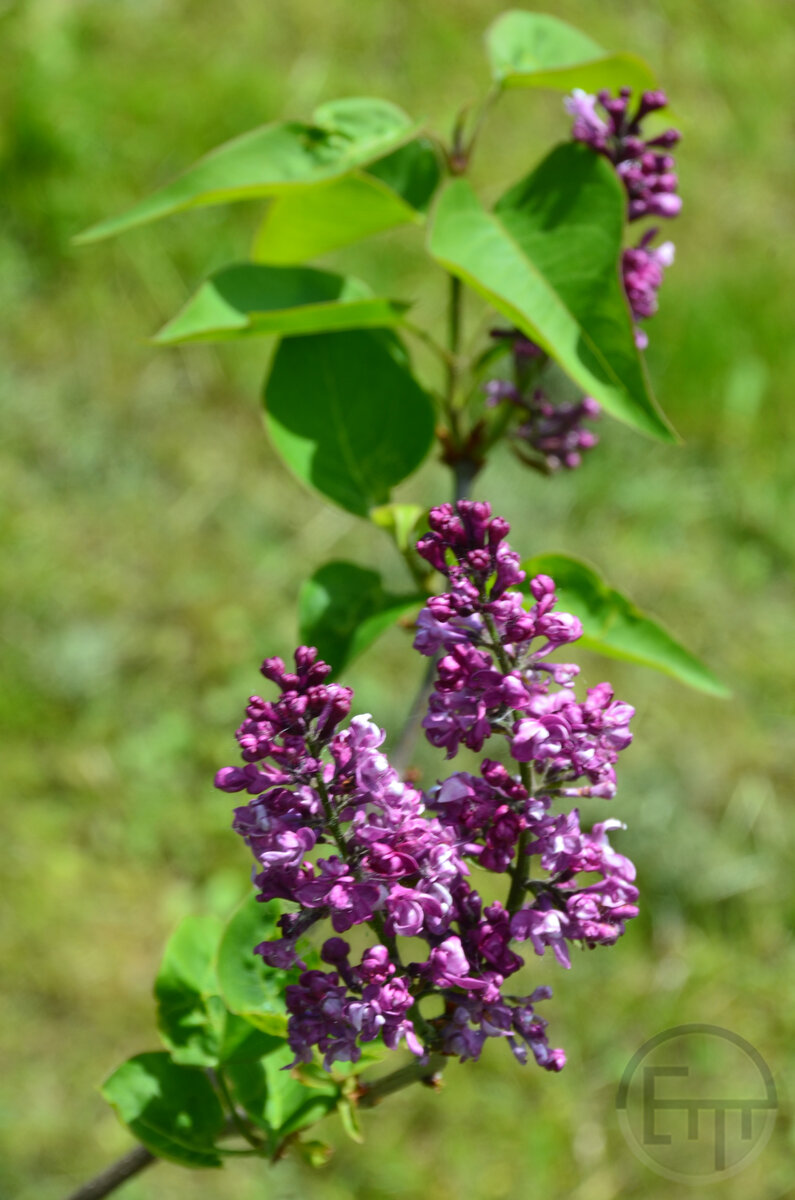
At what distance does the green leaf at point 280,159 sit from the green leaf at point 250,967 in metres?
0.75

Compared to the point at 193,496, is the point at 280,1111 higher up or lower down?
higher up

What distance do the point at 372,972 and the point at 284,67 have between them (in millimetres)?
4856

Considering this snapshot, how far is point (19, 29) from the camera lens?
474cm

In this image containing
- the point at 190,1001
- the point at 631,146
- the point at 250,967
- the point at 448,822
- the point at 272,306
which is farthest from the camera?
the point at 272,306

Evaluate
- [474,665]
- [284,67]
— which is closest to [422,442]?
[474,665]

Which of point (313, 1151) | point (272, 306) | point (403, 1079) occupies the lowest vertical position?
point (313, 1151)

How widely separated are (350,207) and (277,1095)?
3.24ft

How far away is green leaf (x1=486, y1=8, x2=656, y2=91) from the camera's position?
1.37 meters

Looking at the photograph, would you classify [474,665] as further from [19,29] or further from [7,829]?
[19,29]

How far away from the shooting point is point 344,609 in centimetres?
143

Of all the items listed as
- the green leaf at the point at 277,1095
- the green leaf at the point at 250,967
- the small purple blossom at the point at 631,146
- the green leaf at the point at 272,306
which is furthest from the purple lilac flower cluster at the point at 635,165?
the green leaf at the point at 277,1095

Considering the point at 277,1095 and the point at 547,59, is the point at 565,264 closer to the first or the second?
the point at 547,59

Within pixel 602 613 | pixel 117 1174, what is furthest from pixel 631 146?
pixel 117 1174

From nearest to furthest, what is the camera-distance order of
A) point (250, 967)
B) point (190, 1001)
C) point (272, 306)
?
1. point (250, 967)
2. point (190, 1001)
3. point (272, 306)
